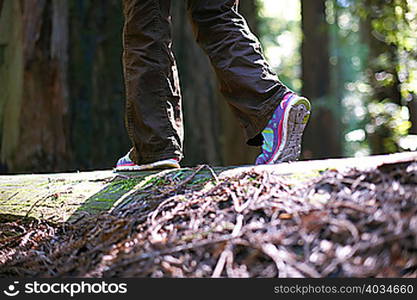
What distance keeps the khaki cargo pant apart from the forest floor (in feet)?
0.89

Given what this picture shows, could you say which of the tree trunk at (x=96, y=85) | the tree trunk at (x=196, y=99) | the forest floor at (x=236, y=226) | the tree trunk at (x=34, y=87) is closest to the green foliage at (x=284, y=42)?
the tree trunk at (x=196, y=99)

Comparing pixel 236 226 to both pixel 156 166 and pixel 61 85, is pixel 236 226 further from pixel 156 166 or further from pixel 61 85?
pixel 61 85

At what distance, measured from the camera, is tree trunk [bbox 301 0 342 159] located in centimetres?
915

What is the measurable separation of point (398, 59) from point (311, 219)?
3.54 meters

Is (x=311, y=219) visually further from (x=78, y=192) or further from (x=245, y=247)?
(x=78, y=192)

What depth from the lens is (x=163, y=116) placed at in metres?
2.39

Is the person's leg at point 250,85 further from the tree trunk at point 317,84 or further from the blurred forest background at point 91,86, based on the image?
the tree trunk at point 317,84

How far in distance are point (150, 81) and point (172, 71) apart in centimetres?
15

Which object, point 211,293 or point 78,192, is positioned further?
point 78,192

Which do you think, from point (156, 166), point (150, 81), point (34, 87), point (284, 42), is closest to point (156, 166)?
point (156, 166)

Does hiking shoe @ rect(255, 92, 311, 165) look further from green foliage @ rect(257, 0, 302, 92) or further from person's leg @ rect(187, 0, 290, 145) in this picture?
green foliage @ rect(257, 0, 302, 92)

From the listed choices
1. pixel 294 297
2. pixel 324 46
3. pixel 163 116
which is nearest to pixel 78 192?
pixel 163 116

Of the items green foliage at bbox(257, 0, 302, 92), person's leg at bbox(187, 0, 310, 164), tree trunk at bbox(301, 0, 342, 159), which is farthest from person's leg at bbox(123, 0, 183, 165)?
green foliage at bbox(257, 0, 302, 92)

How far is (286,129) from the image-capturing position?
7.14ft
